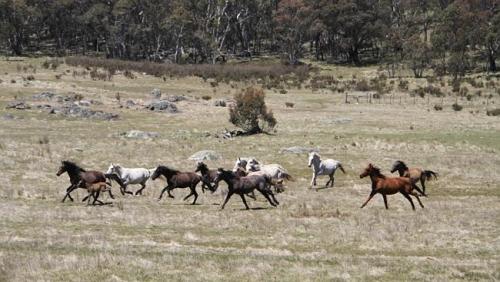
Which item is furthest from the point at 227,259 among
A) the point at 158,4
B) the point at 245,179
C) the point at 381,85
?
the point at 158,4

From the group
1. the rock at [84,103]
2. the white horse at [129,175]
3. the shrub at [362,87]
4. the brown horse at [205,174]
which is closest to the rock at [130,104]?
the rock at [84,103]

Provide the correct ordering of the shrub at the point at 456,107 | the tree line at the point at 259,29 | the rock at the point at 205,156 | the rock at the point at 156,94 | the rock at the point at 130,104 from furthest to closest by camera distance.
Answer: the tree line at the point at 259,29 < the rock at the point at 156,94 < the shrub at the point at 456,107 < the rock at the point at 130,104 < the rock at the point at 205,156

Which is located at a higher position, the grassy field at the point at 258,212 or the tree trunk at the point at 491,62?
the tree trunk at the point at 491,62

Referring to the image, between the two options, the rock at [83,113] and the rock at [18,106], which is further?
the rock at [18,106]

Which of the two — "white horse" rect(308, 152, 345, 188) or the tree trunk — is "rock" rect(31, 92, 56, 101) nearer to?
"white horse" rect(308, 152, 345, 188)

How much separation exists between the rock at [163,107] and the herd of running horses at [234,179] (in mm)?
28887

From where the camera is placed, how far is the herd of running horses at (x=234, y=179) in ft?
75.0

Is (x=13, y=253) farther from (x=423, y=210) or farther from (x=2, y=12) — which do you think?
(x=2, y=12)

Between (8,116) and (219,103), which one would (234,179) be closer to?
(8,116)

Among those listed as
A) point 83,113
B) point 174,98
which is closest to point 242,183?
point 83,113

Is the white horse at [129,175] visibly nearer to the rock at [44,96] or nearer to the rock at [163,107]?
the rock at [163,107]

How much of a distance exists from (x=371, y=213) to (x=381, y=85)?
60404mm

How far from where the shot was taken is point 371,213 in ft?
72.8

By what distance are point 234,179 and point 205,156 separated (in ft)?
42.6
